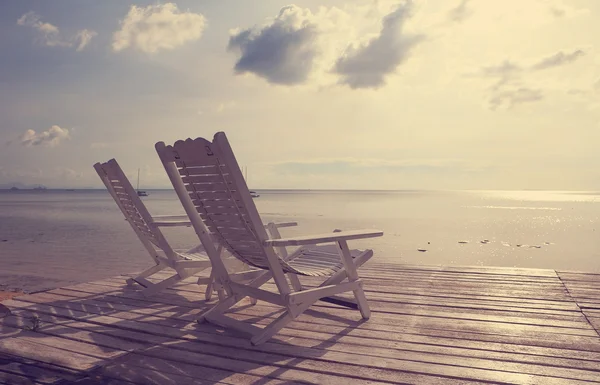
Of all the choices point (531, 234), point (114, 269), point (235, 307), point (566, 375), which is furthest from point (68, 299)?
point (531, 234)

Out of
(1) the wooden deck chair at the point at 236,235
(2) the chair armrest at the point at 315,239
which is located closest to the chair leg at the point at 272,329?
(1) the wooden deck chair at the point at 236,235

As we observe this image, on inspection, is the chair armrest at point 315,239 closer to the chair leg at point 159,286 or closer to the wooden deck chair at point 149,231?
the wooden deck chair at point 149,231

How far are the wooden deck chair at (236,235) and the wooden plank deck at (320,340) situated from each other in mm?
248

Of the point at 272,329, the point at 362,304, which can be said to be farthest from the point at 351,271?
the point at 272,329

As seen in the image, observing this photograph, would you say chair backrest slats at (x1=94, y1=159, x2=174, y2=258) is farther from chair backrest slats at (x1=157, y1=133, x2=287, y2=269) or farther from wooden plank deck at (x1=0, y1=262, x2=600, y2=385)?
chair backrest slats at (x1=157, y1=133, x2=287, y2=269)

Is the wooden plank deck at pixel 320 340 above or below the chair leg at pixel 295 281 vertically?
below

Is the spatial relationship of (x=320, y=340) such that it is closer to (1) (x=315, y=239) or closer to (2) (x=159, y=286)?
(1) (x=315, y=239)

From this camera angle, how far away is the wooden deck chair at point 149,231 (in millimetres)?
4379

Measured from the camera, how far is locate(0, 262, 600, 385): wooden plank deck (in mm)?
2650

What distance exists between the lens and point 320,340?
3.26 meters

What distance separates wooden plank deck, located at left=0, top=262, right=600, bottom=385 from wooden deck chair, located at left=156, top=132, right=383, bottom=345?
9.8 inches

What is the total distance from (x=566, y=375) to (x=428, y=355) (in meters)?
0.75

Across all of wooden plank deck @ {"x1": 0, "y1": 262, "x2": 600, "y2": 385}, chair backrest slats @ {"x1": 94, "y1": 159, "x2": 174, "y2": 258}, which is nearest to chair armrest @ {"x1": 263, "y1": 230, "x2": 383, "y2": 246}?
wooden plank deck @ {"x1": 0, "y1": 262, "x2": 600, "y2": 385}

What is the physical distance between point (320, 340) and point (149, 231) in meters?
2.21
